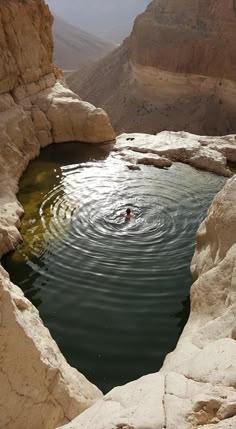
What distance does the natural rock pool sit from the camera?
31.0ft

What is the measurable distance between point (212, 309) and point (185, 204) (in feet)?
25.6

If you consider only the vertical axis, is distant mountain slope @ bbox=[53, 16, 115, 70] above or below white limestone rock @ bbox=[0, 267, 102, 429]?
above

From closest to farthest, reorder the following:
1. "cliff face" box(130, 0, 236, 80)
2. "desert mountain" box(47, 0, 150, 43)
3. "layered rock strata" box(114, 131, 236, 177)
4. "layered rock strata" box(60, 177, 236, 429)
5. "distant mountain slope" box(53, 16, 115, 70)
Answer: "layered rock strata" box(60, 177, 236, 429), "layered rock strata" box(114, 131, 236, 177), "cliff face" box(130, 0, 236, 80), "distant mountain slope" box(53, 16, 115, 70), "desert mountain" box(47, 0, 150, 43)

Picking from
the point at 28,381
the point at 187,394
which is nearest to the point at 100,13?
the point at 28,381

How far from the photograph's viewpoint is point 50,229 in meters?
13.8

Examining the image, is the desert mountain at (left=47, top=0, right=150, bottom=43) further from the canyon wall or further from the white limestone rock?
the white limestone rock

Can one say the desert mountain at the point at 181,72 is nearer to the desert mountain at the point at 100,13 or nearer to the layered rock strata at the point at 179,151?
the layered rock strata at the point at 179,151

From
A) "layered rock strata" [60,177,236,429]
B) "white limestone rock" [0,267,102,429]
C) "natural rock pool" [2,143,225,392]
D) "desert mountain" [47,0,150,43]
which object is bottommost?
"natural rock pool" [2,143,225,392]

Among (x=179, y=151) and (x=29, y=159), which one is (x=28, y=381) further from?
(x=179, y=151)

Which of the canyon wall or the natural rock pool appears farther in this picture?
the natural rock pool

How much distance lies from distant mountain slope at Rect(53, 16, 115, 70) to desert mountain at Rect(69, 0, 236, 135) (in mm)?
44338

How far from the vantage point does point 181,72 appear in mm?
33062

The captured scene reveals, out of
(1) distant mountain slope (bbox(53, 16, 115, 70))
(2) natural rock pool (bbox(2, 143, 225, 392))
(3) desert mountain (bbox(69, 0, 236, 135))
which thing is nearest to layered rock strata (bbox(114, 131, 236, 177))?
(2) natural rock pool (bbox(2, 143, 225, 392))

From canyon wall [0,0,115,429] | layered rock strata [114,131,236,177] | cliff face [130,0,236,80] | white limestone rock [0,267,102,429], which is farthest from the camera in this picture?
cliff face [130,0,236,80]
